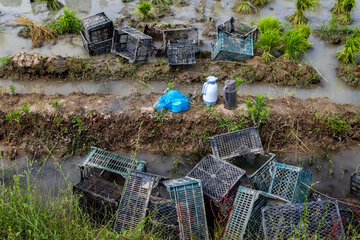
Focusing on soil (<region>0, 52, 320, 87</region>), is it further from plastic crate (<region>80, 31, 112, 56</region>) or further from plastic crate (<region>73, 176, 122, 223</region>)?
plastic crate (<region>73, 176, 122, 223</region>)

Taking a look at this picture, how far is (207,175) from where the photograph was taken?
492cm

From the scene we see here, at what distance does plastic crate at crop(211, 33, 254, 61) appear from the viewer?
7625mm

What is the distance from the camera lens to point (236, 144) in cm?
545

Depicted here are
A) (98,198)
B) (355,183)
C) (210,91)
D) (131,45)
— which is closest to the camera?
(98,198)

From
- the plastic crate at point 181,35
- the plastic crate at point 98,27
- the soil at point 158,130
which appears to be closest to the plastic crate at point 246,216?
the soil at point 158,130

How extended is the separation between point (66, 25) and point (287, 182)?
261 inches

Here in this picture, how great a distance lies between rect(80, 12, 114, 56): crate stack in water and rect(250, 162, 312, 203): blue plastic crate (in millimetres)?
4818

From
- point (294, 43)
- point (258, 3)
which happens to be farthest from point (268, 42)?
point (258, 3)

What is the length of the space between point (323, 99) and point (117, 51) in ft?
14.4

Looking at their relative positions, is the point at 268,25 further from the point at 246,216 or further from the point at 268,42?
the point at 246,216

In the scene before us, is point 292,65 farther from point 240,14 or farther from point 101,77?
point 101,77

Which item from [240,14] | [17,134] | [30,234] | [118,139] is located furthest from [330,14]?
[30,234]

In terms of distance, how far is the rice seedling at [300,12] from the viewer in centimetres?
910

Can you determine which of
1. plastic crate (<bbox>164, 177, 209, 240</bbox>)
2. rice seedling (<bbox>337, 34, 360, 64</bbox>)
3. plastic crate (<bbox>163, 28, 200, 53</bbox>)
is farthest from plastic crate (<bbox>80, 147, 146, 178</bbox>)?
rice seedling (<bbox>337, 34, 360, 64</bbox>)
